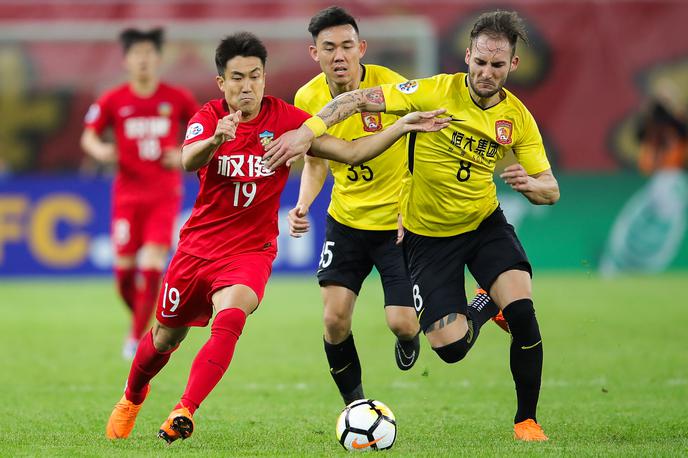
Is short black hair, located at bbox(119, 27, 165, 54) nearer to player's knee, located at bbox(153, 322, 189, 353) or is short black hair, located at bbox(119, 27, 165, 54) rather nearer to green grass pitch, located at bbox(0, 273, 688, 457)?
green grass pitch, located at bbox(0, 273, 688, 457)

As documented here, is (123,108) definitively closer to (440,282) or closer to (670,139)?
(440,282)

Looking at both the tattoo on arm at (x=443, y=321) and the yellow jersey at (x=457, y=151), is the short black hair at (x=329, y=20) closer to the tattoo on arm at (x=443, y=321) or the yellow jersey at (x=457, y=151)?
the yellow jersey at (x=457, y=151)

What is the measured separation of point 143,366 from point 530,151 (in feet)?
8.29

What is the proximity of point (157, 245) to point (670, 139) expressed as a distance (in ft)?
36.9

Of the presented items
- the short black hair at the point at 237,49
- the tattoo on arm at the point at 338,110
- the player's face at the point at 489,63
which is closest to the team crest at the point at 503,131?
the player's face at the point at 489,63

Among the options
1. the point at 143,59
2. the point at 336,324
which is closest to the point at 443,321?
the point at 336,324

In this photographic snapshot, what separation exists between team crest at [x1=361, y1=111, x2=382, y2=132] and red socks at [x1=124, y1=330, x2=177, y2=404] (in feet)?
6.33

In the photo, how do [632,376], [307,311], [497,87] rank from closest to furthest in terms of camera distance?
[497,87], [632,376], [307,311]

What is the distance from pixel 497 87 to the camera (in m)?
6.79

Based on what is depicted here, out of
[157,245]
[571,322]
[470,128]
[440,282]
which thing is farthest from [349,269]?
[571,322]

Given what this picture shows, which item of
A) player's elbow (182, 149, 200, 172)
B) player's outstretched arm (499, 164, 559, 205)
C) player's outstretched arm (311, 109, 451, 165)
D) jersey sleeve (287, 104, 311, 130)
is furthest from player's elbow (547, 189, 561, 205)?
player's elbow (182, 149, 200, 172)

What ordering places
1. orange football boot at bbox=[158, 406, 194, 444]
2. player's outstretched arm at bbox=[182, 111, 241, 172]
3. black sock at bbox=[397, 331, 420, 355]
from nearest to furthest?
1. orange football boot at bbox=[158, 406, 194, 444]
2. player's outstretched arm at bbox=[182, 111, 241, 172]
3. black sock at bbox=[397, 331, 420, 355]

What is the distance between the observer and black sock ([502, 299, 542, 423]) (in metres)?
6.72

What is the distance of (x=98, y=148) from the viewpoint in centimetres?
1120
